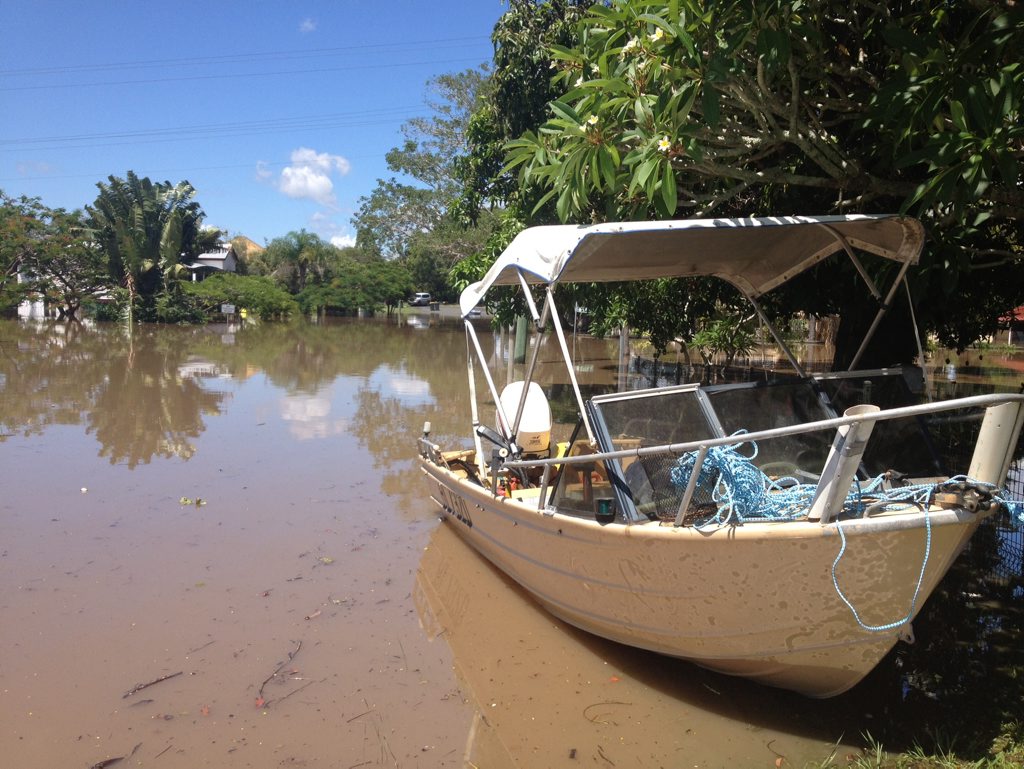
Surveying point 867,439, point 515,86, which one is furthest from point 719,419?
point 515,86

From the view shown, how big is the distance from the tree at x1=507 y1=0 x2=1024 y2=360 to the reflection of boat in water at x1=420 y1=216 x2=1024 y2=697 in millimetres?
457

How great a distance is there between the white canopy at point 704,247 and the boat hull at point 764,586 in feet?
5.47

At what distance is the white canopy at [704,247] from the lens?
4488 millimetres

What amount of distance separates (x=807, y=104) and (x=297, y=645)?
A: 5666 millimetres

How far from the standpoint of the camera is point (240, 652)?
5.07 m

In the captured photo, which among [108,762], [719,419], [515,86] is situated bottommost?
[108,762]

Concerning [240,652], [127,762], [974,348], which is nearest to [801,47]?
[240,652]

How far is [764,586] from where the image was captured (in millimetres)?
3631

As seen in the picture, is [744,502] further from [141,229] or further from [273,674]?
[141,229]

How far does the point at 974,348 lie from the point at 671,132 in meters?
24.7

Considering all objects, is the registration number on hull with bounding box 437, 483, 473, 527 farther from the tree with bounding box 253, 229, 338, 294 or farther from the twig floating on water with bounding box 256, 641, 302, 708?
the tree with bounding box 253, 229, 338, 294

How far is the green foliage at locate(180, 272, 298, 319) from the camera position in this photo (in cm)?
4256

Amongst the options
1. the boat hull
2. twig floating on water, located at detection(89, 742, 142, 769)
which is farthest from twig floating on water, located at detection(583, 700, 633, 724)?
twig floating on water, located at detection(89, 742, 142, 769)

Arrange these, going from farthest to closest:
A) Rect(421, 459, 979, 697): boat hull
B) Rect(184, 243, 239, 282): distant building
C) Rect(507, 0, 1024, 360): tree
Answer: Rect(184, 243, 239, 282): distant building < Rect(507, 0, 1024, 360): tree < Rect(421, 459, 979, 697): boat hull
